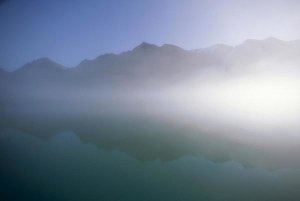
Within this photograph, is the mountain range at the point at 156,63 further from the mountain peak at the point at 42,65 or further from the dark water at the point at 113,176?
the dark water at the point at 113,176

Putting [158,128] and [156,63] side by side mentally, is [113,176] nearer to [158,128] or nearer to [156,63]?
[158,128]

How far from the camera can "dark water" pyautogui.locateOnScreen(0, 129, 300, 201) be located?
1.51 metres

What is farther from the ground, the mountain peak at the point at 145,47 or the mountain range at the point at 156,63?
the mountain peak at the point at 145,47

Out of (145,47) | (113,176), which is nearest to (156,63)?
(145,47)

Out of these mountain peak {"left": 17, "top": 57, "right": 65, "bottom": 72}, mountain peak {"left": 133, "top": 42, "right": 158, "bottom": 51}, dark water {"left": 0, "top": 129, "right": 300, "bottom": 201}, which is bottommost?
dark water {"left": 0, "top": 129, "right": 300, "bottom": 201}

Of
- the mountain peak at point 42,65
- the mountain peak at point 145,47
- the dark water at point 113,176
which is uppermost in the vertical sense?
the mountain peak at point 145,47

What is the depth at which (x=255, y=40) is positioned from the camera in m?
1.58

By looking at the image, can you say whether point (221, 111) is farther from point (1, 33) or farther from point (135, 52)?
point (1, 33)

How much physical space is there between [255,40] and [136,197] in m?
1.19

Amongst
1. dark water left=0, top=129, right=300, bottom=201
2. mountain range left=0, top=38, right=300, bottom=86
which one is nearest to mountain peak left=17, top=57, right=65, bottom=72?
mountain range left=0, top=38, right=300, bottom=86

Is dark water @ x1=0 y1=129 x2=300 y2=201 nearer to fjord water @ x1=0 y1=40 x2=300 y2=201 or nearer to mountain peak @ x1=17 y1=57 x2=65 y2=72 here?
fjord water @ x1=0 y1=40 x2=300 y2=201

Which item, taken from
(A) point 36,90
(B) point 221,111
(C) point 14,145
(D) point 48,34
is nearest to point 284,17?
(B) point 221,111

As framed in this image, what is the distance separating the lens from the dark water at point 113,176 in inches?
59.5

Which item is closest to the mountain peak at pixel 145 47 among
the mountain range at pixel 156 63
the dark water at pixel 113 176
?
the mountain range at pixel 156 63
